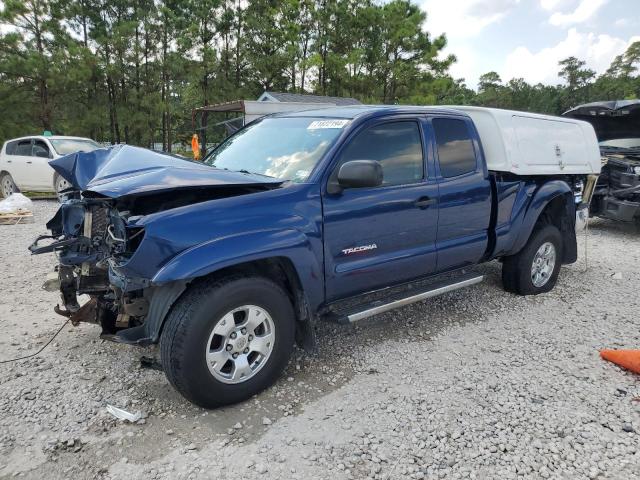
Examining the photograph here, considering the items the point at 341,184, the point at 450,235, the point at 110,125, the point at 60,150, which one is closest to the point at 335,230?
the point at 341,184

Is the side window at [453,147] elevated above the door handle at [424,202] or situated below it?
above

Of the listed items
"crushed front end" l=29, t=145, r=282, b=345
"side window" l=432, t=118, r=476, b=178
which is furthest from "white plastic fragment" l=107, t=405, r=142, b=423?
"side window" l=432, t=118, r=476, b=178

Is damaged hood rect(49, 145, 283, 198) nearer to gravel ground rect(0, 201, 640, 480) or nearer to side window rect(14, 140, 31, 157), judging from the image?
gravel ground rect(0, 201, 640, 480)

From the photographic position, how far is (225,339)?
9.34 feet

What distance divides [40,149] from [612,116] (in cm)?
1234

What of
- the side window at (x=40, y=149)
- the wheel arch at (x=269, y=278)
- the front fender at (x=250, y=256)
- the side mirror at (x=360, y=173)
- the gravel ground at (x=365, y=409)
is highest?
the side window at (x=40, y=149)

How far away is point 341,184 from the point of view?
317 centimetres

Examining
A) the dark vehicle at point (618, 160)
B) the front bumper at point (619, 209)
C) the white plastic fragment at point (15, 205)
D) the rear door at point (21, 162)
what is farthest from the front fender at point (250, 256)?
the rear door at point (21, 162)

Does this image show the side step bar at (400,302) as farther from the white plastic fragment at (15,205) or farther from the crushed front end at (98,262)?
the white plastic fragment at (15,205)

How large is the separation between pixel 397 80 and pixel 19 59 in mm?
16133

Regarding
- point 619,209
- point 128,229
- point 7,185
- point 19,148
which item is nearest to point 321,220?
point 128,229

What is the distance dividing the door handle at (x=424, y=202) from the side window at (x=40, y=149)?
33.4ft

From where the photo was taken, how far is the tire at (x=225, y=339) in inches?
106

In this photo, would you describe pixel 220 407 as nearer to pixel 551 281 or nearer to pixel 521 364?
pixel 521 364
